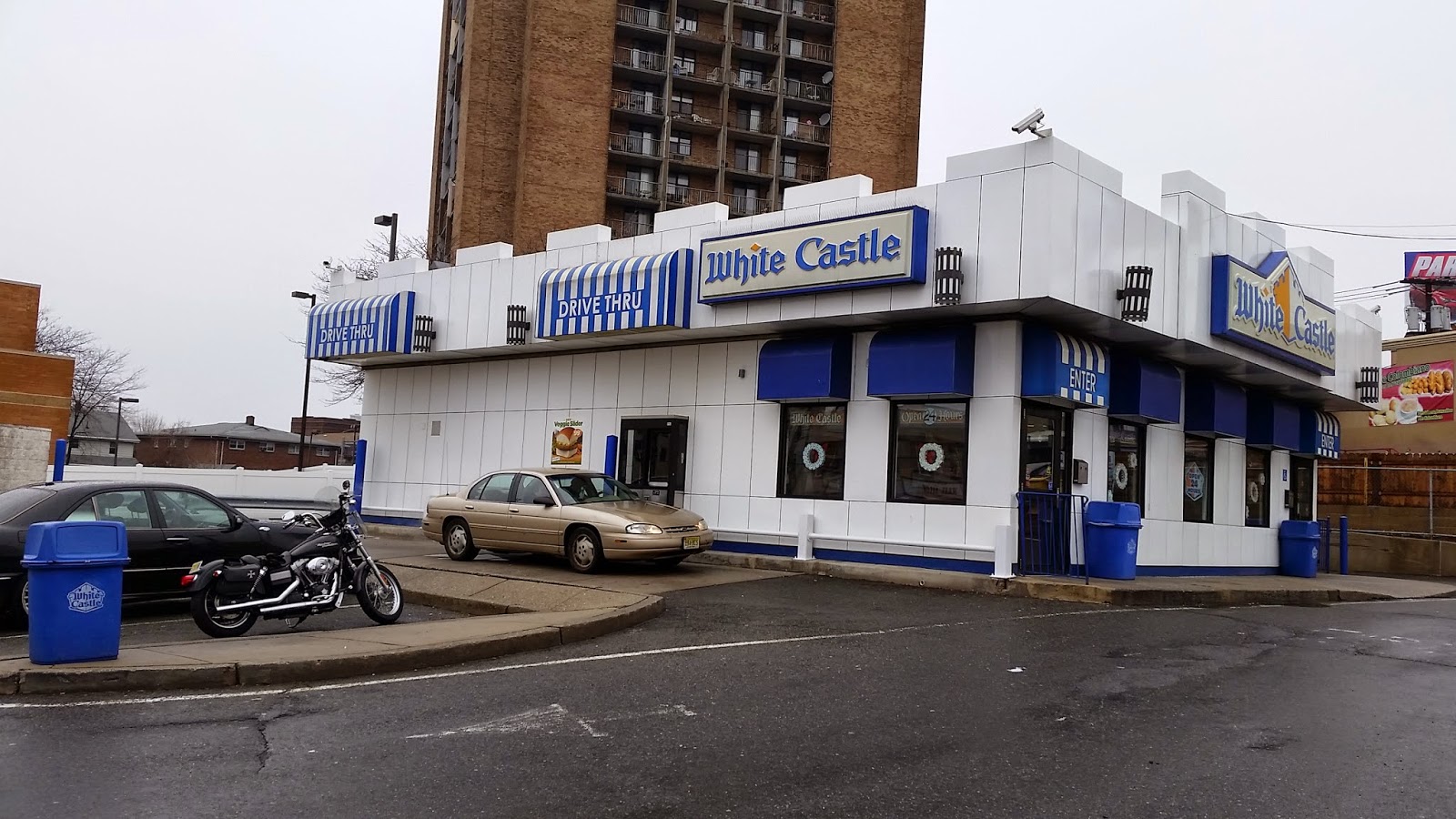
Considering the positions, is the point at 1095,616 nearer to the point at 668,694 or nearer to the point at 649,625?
the point at 649,625

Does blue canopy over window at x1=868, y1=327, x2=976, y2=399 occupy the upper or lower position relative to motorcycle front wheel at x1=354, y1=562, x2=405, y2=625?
upper

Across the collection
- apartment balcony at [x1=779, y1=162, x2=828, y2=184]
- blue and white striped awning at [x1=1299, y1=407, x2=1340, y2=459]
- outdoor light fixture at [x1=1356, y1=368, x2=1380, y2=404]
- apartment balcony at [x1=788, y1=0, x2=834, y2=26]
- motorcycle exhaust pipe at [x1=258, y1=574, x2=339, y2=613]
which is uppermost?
apartment balcony at [x1=788, y1=0, x2=834, y2=26]

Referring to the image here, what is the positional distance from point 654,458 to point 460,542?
3890 millimetres

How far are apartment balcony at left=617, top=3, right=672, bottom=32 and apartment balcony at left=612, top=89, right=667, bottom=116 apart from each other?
12.2ft

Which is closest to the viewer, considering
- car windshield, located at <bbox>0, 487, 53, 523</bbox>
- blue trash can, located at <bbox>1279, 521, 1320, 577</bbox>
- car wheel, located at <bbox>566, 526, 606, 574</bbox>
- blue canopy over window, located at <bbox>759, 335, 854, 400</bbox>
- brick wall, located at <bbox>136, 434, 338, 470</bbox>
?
car windshield, located at <bbox>0, 487, 53, 523</bbox>

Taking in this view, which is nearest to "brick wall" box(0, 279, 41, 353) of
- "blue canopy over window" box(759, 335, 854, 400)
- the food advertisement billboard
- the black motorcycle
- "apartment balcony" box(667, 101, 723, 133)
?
"blue canopy over window" box(759, 335, 854, 400)

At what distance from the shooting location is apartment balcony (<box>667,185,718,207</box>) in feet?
195

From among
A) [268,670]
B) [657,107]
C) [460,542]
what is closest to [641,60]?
[657,107]

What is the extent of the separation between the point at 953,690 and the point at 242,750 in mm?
4735

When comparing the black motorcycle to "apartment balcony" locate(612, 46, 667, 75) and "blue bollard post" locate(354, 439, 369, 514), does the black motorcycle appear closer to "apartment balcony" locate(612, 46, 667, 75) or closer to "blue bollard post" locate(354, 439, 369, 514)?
"blue bollard post" locate(354, 439, 369, 514)

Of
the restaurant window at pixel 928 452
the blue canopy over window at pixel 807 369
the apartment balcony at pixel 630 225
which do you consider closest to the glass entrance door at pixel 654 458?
the blue canopy over window at pixel 807 369

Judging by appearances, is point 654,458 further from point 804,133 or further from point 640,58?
point 804,133

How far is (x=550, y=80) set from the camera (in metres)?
56.9

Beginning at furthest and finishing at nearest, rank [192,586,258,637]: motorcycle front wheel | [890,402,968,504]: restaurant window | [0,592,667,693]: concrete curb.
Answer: [890,402,968,504]: restaurant window
[192,586,258,637]: motorcycle front wheel
[0,592,667,693]: concrete curb
